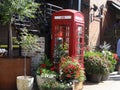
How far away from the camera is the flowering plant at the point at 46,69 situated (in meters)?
9.67

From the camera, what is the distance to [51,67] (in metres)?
10.6

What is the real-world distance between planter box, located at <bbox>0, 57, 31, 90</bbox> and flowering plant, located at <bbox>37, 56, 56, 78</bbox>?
0.48 meters

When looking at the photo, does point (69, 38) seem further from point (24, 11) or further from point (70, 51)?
point (24, 11)

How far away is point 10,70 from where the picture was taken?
31.6 ft

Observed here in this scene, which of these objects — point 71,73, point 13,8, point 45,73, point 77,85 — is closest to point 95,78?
point 77,85

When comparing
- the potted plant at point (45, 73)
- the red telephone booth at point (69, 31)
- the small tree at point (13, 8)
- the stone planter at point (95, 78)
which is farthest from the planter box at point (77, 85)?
the small tree at point (13, 8)

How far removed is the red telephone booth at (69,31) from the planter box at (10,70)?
1642mm

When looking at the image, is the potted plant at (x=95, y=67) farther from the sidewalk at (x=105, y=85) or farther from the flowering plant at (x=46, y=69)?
the flowering plant at (x=46, y=69)

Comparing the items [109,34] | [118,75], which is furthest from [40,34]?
[109,34]

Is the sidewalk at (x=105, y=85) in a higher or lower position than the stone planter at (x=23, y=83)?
lower

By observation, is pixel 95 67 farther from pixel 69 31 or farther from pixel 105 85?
pixel 69 31

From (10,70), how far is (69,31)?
7.99ft

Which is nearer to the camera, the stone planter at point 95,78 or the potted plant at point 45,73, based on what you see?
the potted plant at point 45,73

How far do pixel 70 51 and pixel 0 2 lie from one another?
9.24 ft
